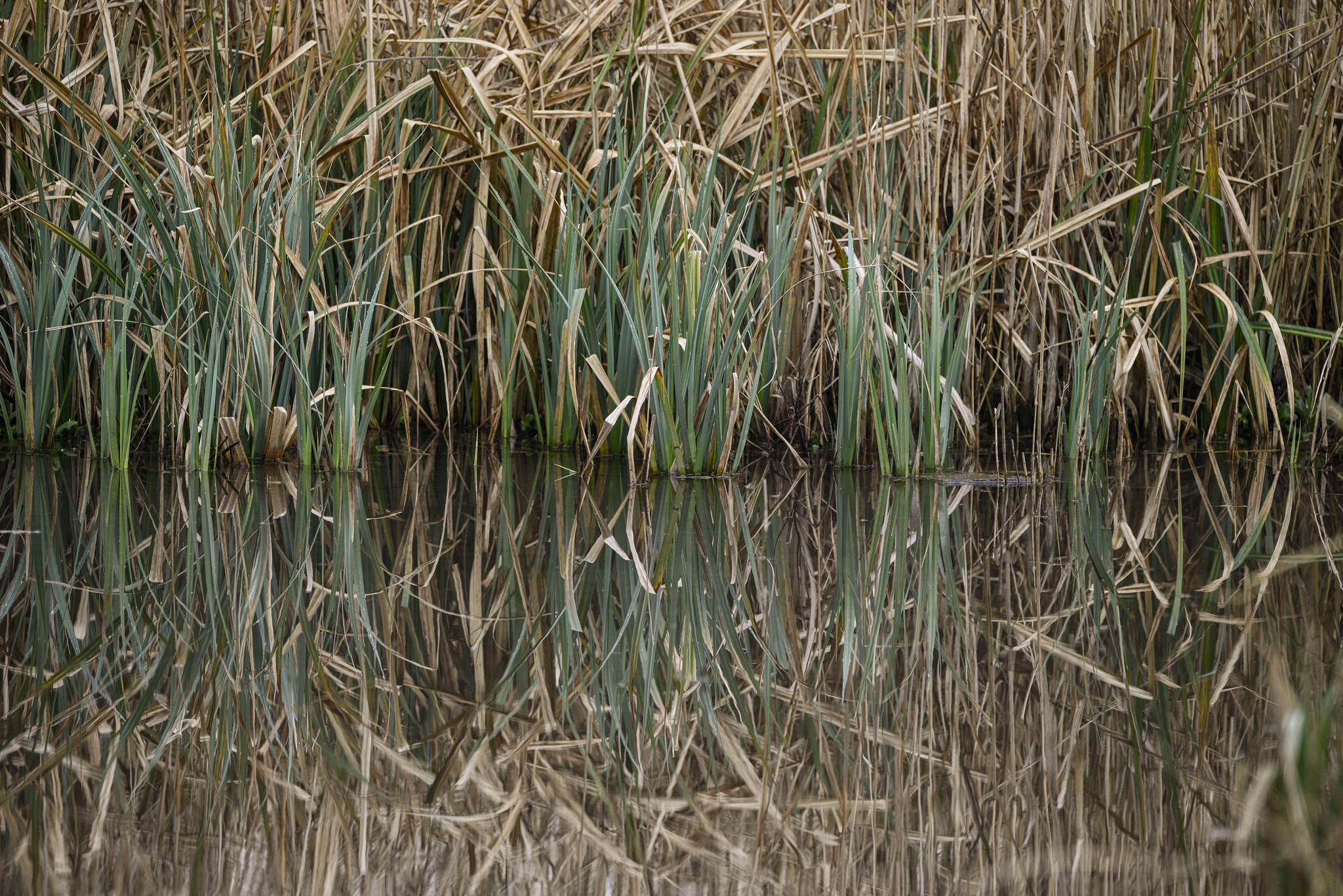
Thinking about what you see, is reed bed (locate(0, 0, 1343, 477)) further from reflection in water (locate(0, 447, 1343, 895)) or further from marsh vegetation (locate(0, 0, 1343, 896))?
reflection in water (locate(0, 447, 1343, 895))

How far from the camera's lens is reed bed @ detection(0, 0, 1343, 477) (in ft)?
6.58

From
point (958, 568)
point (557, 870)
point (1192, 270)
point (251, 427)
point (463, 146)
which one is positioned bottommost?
point (557, 870)

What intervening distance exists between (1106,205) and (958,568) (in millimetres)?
1177

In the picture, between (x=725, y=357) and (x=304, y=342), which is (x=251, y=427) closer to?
(x=304, y=342)

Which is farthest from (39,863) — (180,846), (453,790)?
(453,790)

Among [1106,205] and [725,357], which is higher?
[1106,205]

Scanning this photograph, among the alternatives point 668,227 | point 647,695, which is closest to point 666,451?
point 668,227

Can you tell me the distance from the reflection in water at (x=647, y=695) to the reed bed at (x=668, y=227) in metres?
0.45

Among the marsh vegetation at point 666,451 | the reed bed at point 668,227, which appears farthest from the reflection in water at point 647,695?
the reed bed at point 668,227

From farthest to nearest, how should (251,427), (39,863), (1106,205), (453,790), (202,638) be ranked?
(1106,205) → (251,427) → (202,638) → (453,790) → (39,863)

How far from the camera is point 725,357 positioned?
76.0 inches

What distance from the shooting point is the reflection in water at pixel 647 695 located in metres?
0.68

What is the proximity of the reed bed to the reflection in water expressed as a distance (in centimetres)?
45

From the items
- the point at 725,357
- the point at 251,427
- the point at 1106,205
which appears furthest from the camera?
the point at 1106,205
